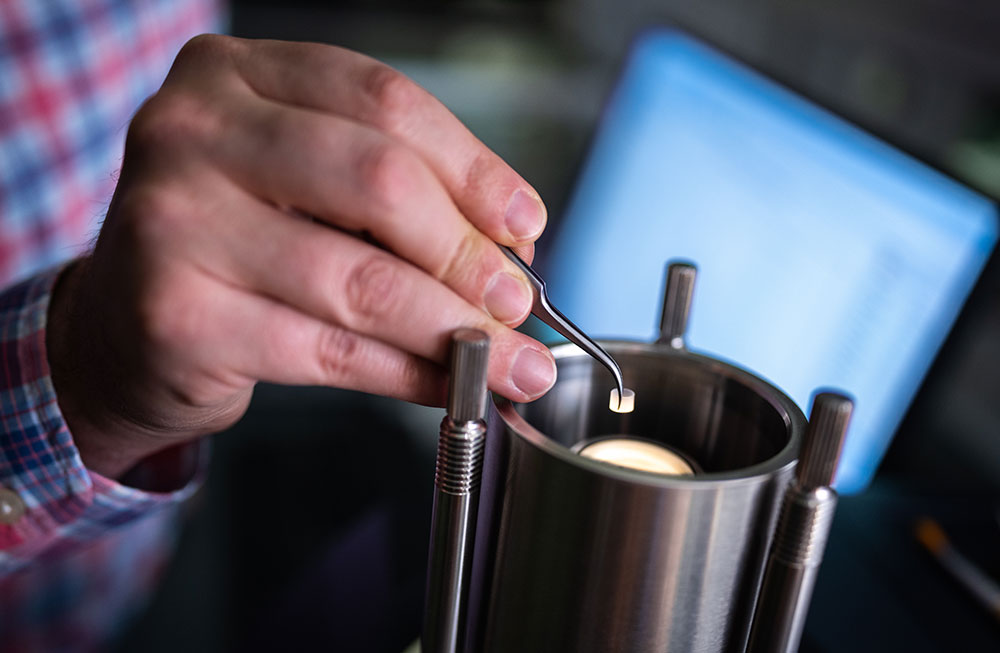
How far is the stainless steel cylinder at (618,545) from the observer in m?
0.21

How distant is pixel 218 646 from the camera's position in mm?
754

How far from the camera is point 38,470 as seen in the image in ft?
1.45

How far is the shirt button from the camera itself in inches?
18.1

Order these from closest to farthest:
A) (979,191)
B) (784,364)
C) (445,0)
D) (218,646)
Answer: (979,191) → (784,364) → (218,646) → (445,0)

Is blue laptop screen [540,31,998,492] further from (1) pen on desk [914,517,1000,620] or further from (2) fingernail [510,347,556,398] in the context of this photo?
(2) fingernail [510,347,556,398]

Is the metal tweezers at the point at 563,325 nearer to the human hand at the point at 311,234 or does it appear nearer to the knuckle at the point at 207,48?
the human hand at the point at 311,234

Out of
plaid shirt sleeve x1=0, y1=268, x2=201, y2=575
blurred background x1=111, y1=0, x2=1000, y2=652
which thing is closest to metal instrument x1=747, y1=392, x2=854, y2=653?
blurred background x1=111, y1=0, x2=1000, y2=652

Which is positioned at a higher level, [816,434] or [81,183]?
[816,434]

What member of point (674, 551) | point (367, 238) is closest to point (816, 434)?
point (674, 551)

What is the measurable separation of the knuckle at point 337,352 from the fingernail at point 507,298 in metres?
0.05

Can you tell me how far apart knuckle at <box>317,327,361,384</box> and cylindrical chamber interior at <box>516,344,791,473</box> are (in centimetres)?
6

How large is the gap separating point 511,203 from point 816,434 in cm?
12

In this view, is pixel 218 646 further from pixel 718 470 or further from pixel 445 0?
pixel 445 0

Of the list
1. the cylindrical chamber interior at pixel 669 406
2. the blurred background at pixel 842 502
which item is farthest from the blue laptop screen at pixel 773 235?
the cylindrical chamber interior at pixel 669 406
